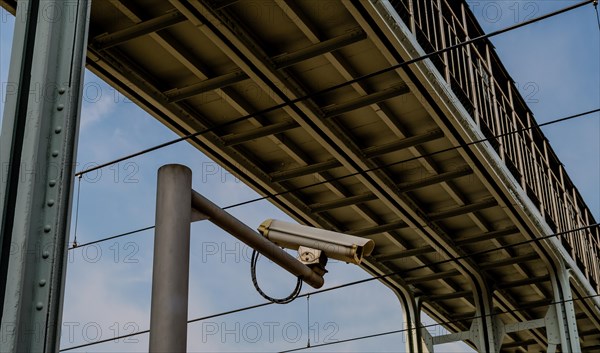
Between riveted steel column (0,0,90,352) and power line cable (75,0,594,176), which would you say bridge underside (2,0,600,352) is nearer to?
power line cable (75,0,594,176)

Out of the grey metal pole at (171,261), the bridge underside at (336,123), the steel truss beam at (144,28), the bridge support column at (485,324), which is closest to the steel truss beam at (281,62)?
the bridge underside at (336,123)

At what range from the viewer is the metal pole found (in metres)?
6.20

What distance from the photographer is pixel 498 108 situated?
24062mm

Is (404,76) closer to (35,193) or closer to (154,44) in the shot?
(154,44)

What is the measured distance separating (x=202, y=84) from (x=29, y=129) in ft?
36.5

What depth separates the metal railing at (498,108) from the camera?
19219 millimetres

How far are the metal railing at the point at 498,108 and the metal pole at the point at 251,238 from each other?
35.7ft

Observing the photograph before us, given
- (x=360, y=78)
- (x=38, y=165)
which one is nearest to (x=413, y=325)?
(x=360, y=78)

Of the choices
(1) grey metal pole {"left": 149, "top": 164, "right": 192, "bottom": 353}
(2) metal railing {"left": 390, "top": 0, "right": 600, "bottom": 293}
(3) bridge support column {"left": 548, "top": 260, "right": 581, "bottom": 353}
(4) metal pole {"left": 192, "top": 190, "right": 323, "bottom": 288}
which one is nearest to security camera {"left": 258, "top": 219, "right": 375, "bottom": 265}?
(4) metal pole {"left": 192, "top": 190, "right": 323, "bottom": 288}

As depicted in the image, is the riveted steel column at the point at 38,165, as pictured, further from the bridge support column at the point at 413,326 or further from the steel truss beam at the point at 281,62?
the bridge support column at the point at 413,326

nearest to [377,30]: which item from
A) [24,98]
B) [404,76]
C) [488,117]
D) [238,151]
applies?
[404,76]

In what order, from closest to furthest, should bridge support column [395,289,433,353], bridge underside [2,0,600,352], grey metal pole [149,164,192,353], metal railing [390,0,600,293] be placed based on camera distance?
grey metal pole [149,164,192,353] → bridge underside [2,0,600,352] → metal railing [390,0,600,293] → bridge support column [395,289,433,353]

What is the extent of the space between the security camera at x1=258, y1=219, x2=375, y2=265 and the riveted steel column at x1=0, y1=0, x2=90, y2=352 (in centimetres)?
167

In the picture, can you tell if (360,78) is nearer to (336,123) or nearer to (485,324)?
(336,123)
